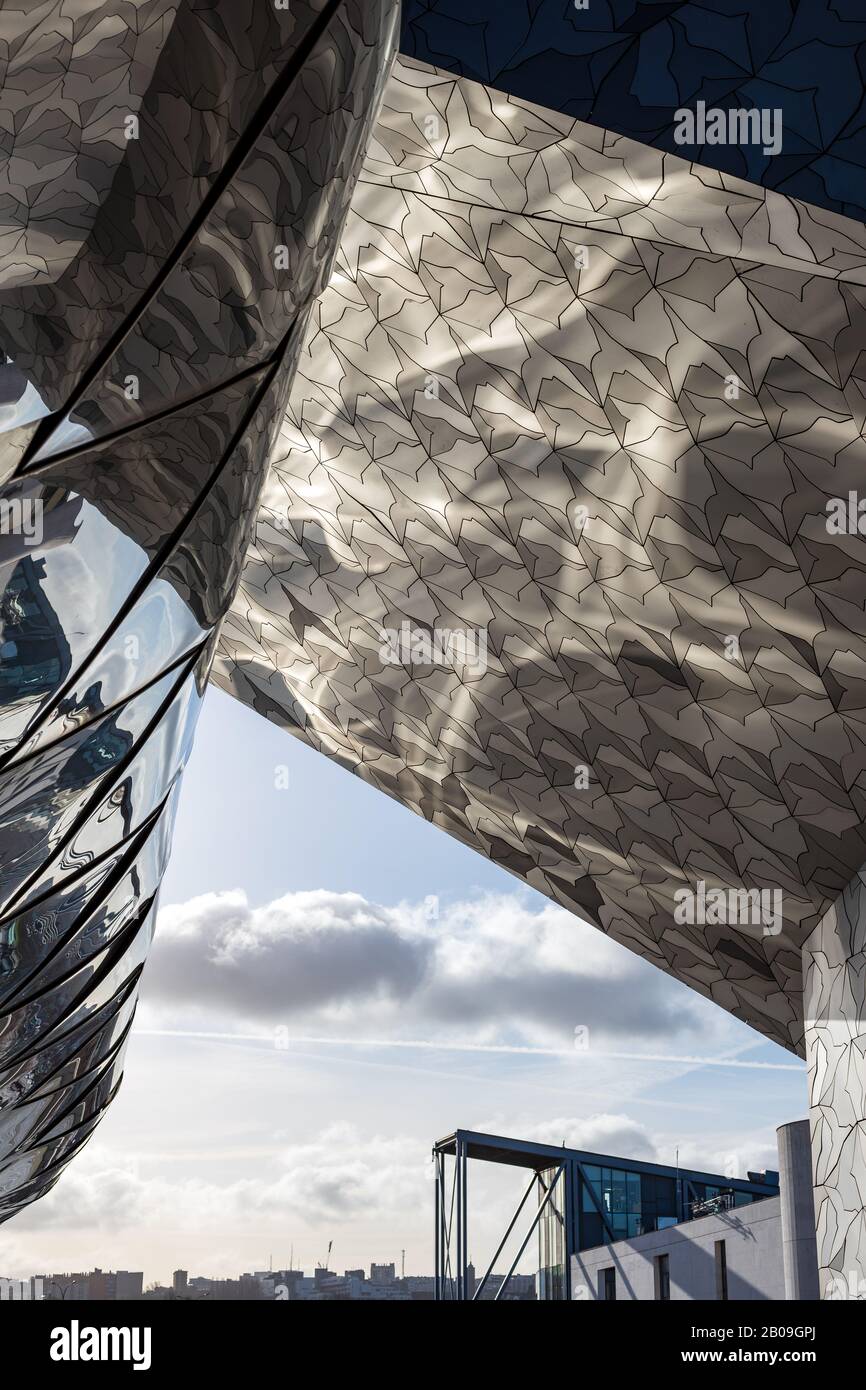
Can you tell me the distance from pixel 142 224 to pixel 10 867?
5.63 meters

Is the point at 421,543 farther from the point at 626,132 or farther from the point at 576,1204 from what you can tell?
the point at 576,1204

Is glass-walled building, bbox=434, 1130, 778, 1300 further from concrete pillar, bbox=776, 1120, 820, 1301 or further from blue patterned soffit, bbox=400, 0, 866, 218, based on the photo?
blue patterned soffit, bbox=400, 0, 866, 218

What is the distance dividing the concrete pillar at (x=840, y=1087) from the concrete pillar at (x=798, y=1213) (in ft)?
22.7

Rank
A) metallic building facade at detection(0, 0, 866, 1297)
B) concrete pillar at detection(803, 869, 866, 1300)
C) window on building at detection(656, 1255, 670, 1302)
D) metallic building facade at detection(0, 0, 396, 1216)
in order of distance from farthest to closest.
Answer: window on building at detection(656, 1255, 670, 1302) < concrete pillar at detection(803, 869, 866, 1300) < metallic building facade at detection(0, 0, 866, 1297) < metallic building facade at detection(0, 0, 396, 1216)

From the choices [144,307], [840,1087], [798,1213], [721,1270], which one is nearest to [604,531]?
[144,307]

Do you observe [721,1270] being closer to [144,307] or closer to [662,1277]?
[662,1277]

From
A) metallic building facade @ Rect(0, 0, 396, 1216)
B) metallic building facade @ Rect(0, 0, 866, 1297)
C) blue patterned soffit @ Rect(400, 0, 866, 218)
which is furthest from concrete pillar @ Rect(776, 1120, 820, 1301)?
blue patterned soffit @ Rect(400, 0, 866, 218)

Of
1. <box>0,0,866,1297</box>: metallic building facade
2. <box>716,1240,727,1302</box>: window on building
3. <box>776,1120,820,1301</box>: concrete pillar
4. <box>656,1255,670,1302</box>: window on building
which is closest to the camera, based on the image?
<box>0,0,866,1297</box>: metallic building facade

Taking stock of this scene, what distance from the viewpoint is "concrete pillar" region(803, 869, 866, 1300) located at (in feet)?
35.8

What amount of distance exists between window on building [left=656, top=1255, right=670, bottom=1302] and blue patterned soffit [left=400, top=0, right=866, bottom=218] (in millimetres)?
26966

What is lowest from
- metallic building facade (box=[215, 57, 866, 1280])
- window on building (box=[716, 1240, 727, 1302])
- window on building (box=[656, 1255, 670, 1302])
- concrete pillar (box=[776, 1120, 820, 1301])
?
window on building (box=[656, 1255, 670, 1302])

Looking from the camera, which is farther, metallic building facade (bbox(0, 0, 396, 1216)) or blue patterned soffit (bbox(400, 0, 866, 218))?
blue patterned soffit (bbox(400, 0, 866, 218))

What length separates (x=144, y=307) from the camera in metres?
4.26
